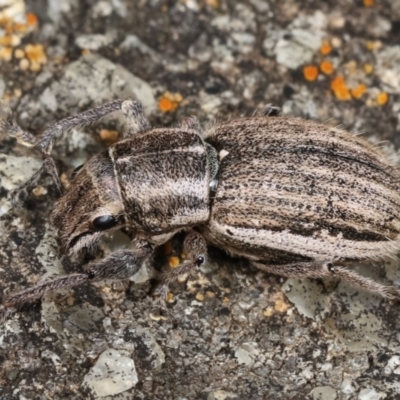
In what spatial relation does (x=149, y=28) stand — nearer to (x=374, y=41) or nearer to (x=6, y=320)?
(x=374, y=41)

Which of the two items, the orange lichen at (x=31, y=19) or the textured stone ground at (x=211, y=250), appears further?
the orange lichen at (x=31, y=19)

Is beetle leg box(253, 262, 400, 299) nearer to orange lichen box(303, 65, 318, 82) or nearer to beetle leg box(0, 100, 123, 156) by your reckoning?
beetle leg box(0, 100, 123, 156)

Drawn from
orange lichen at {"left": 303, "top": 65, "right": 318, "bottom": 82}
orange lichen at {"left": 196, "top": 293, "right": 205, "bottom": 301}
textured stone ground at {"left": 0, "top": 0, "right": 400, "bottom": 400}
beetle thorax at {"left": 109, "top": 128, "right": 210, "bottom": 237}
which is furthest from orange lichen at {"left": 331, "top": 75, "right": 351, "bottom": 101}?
orange lichen at {"left": 196, "top": 293, "right": 205, "bottom": 301}

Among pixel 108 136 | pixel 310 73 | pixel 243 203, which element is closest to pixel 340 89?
pixel 310 73

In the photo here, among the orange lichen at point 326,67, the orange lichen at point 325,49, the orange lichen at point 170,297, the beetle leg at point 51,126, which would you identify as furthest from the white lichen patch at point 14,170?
the orange lichen at point 325,49

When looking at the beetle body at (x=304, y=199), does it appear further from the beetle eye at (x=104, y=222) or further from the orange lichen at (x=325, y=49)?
the orange lichen at (x=325, y=49)

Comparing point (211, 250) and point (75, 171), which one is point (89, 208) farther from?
point (211, 250)

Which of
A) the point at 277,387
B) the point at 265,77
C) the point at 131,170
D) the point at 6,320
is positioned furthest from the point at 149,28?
the point at 277,387
